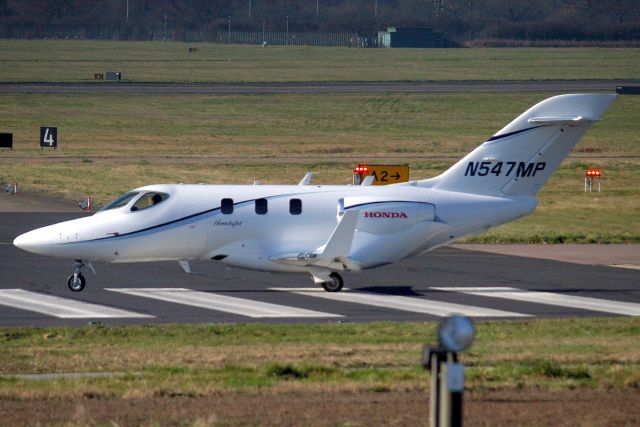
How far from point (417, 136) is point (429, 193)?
49.7 m

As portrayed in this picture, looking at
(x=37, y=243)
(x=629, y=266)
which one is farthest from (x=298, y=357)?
(x=629, y=266)

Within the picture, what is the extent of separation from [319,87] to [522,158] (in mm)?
77664

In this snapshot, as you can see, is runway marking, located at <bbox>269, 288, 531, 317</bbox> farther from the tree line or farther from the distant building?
the tree line

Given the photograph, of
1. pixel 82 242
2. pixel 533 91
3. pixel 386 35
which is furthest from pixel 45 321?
pixel 386 35

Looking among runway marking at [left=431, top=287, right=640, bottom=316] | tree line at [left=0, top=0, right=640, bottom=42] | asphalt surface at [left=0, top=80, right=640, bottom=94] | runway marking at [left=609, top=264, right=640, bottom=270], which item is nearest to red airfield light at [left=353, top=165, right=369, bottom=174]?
runway marking at [left=609, top=264, right=640, bottom=270]

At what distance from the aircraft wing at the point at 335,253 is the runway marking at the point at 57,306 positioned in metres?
4.27

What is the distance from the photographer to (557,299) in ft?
81.7

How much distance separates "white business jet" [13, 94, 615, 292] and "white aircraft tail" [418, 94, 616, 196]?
2 cm

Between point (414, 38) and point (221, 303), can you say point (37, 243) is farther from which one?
point (414, 38)

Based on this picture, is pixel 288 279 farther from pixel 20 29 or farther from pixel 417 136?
pixel 20 29

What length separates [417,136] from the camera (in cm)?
7562

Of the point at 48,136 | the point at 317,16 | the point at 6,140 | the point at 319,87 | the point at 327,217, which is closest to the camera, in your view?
the point at 327,217

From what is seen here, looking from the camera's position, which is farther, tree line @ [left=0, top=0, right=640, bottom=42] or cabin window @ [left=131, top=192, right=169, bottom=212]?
tree line @ [left=0, top=0, right=640, bottom=42]

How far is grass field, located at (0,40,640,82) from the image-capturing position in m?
115
